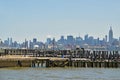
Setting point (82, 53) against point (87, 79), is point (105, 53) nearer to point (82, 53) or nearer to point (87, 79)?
point (82, 53)

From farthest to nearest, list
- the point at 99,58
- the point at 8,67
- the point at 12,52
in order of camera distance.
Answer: the point at 12,52
the point at 99,58
the point at 8,67

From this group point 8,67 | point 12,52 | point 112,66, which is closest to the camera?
point 8,67

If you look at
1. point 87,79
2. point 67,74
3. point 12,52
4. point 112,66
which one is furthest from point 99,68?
point 12,52

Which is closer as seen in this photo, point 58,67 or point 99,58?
point 58,67

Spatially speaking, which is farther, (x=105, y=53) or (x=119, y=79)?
(x=105, y=53)

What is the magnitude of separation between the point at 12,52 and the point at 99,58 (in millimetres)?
29584

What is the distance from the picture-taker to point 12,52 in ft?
417

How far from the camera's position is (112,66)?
101 m

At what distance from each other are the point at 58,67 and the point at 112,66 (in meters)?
12.5

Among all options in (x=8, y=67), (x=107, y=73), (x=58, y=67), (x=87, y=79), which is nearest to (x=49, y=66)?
(x=58, y=67)

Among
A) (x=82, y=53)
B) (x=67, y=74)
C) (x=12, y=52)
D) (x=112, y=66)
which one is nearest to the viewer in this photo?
(x=67, y=74)

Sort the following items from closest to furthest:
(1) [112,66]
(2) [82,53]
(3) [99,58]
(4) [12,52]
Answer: (1) [112,66] → (3) [99,58] → (2) [82,53] → (4) [12,52]

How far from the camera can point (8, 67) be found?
93.9 meters

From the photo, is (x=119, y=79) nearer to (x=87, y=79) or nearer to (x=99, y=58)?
(x=87, y=79)
